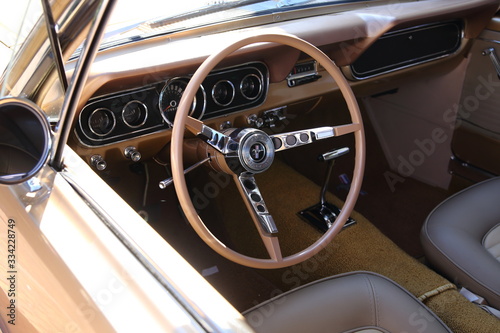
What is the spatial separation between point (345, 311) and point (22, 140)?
0.90 metres

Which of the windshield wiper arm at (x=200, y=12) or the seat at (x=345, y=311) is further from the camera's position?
the windshield wiper arm at (x=200, y=12)

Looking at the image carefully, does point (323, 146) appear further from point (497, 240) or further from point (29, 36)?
point (29, 36)

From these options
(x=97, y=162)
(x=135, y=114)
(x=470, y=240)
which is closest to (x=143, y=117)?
(x=135, y=114)

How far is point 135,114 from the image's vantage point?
1.56m

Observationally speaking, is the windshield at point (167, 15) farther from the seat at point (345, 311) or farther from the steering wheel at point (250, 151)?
the seat at point (345, 311)

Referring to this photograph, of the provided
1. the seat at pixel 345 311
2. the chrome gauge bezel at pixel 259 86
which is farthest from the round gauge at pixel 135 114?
the seat at pixel 345 311

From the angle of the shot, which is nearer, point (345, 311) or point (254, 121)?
point (345, 311)

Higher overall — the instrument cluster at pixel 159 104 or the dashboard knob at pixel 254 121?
the instrument cluster at pixel 159 104

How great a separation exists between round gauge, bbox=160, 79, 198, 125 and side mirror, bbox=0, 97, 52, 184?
496 millimetres

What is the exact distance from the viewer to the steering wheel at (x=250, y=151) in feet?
4.06

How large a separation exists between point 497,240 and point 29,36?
4.97 ft

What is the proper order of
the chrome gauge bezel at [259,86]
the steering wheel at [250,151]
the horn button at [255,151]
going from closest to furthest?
the steering wheel at [250,151], the horn button at [255,151], the chrome gauge bezel at [259,86]

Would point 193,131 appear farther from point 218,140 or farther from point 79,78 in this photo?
point 79,78

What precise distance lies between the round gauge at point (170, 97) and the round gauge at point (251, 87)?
25cm
